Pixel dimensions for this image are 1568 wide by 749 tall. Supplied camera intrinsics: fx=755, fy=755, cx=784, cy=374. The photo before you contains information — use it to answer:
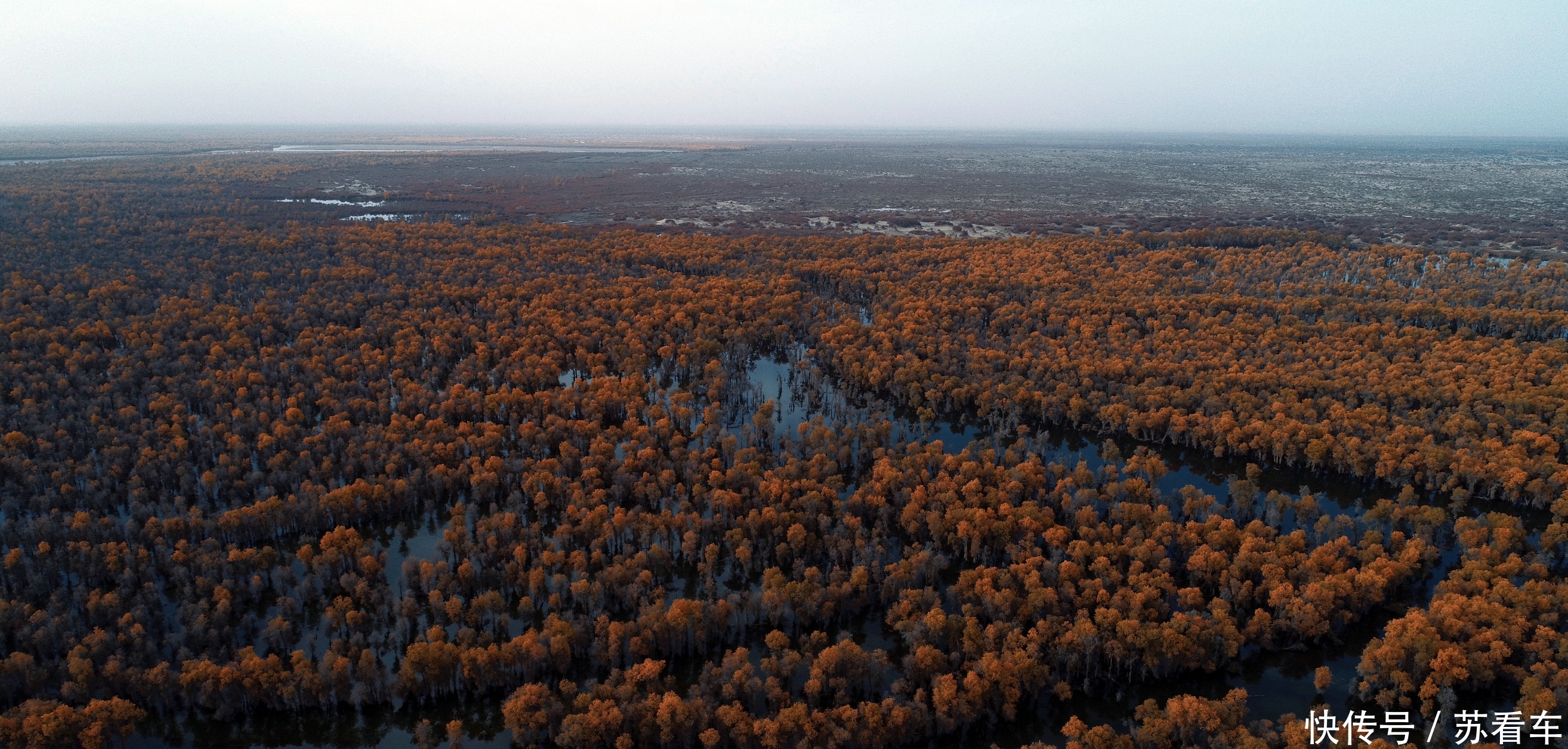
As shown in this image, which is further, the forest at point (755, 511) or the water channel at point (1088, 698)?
the forest at point (755, 511)

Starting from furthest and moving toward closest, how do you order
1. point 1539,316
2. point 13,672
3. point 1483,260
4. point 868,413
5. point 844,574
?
point 1483,260, point 1539,316, point 868,413, point 844,574, point 13,672

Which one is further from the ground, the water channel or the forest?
the forest

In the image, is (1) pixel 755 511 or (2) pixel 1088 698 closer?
(2) pixel 1088 698

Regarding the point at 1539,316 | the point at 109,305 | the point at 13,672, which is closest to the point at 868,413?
the point at 13,672

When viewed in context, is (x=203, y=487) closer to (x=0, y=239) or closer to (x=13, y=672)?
(x=13, y=672)

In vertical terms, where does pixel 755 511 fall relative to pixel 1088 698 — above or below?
above

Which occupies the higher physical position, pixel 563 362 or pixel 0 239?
pixel 0 239

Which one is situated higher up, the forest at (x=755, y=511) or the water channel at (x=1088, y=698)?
the forest at (x=755, y=511)

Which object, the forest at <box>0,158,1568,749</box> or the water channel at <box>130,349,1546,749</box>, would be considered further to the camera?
the forest at <box>0,158,1568,749</box>
